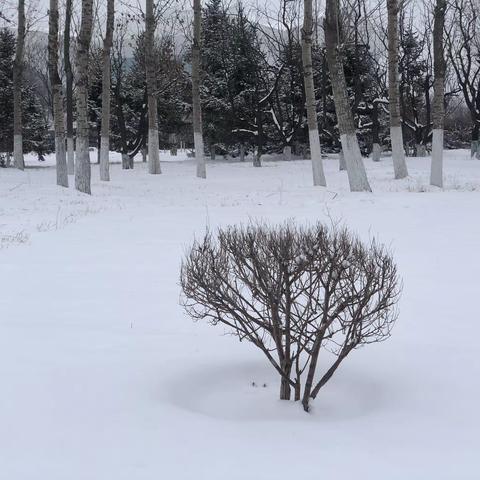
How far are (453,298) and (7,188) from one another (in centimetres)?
1334

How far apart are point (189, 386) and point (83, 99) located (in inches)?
543

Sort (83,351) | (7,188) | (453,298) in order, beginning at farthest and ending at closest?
1. (7,188)
2. (453,298)
3. (83,351)

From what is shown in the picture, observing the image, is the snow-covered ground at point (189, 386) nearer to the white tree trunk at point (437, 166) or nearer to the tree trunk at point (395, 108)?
the white tree trunk at point (437, 166)

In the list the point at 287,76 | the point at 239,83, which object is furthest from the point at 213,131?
the point at 287,76

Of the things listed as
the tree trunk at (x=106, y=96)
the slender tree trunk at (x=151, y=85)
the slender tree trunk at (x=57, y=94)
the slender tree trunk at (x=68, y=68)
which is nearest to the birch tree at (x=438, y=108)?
the slender tree trunk at (x=57, y=94)

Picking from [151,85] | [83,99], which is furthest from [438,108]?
[151,85]

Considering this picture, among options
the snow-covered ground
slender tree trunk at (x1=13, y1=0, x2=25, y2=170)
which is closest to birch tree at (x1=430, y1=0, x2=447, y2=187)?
the snow-covered ground

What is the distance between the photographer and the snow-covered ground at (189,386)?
2959 millimetres

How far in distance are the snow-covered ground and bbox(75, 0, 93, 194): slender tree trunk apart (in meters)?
7.71

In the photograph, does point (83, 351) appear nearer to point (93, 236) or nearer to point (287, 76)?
point (93, 236)

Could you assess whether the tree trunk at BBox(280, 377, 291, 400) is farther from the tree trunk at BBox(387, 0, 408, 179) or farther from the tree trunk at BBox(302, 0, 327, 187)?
the tree trunk at BBox(387, 0, 408, 179)

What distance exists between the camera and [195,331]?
5062 mm

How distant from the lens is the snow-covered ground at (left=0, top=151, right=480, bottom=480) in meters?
2.96

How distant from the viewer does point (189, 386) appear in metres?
4.00
